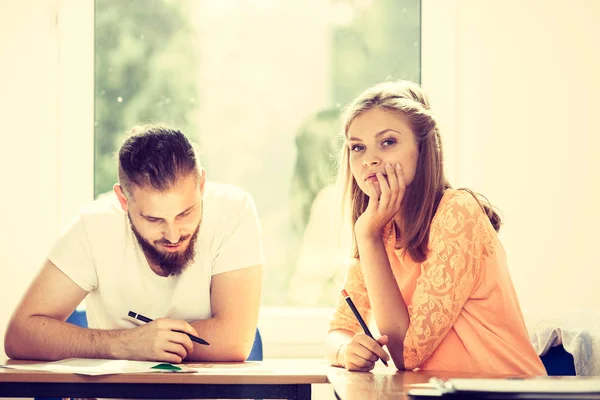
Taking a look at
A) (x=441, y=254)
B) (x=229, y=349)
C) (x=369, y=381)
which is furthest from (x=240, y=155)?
(x=369, y=381)

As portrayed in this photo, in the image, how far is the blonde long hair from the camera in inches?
70.8

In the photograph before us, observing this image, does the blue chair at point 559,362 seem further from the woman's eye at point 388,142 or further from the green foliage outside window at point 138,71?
the green foliage outside window at point 138,71

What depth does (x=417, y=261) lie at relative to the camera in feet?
5.97

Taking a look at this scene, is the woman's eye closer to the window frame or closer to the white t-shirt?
the white t-shirt

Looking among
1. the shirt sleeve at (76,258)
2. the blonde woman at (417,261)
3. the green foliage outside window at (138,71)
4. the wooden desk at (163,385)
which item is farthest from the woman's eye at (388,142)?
the green foliage outside window at (138,71)

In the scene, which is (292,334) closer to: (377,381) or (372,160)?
(372,160)

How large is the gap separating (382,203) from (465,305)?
29 centimetres

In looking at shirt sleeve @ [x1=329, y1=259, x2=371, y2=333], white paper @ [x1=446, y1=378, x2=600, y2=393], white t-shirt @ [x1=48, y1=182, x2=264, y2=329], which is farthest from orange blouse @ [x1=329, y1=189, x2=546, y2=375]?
white paper @ [x1=446, y1=378, x2=600, y2=393]

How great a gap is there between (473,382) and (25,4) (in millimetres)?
2508

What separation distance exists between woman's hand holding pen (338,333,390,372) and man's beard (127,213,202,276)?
0.57 meters

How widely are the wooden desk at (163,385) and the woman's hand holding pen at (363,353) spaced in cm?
8

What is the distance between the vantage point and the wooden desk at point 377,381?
122 centimetres

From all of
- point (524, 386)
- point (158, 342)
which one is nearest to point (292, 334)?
point (158, 342)

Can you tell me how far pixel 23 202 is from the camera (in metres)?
2.88
